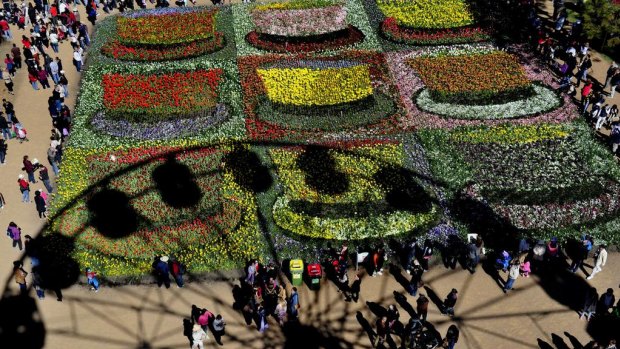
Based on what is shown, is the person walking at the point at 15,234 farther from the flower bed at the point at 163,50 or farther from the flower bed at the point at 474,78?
the flower bed at the point at 474,78

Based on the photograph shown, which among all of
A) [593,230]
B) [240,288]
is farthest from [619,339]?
[240,288]

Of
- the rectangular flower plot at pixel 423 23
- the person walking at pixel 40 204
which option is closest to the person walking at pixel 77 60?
the person walking at pixel 40 204

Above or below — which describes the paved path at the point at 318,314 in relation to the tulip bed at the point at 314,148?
below

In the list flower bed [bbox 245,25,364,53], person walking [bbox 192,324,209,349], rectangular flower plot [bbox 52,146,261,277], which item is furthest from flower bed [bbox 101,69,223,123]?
person walking [bbox 192,324,209,349]

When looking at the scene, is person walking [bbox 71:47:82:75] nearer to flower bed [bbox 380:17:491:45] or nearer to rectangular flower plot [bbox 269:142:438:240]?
rectangular flower plot [bbox 269:142:438:240]

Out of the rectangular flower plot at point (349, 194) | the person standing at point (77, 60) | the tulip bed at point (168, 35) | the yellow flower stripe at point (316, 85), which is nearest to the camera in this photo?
the rectangular flower plot at point (349, 194)

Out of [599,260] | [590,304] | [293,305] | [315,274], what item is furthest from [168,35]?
[590,304]
